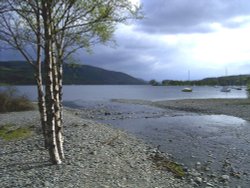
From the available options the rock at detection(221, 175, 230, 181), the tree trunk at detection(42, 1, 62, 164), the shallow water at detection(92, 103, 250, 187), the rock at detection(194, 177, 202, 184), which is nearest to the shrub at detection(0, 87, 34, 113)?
the shallow water at detection(92, 103, 250, 187)

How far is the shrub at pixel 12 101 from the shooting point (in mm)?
48819

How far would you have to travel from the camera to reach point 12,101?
5112cm

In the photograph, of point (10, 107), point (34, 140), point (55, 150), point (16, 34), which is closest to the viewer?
point (55, 150)

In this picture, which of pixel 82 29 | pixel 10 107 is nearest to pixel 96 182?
pixel 82 29

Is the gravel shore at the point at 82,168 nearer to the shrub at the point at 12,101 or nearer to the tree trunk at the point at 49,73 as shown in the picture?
the tree trunk at the point at 49,73

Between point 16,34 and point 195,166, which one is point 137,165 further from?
point 16,34

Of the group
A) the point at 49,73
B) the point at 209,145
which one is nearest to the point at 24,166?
the point at 49,73

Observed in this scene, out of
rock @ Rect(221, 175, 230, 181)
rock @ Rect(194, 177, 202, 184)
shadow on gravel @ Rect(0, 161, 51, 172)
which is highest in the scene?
shadow on gravel @ Rect(0, 161, 51, 172)

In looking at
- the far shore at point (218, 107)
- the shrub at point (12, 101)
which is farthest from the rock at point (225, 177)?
the shrub at point (12, 101)

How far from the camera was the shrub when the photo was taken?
48819 mm

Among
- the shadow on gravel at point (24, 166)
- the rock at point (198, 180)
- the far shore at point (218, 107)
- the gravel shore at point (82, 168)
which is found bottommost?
the far shore at point (218, 107)

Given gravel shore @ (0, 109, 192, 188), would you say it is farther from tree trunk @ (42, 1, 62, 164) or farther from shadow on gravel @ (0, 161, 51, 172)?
tree trunk @ (42, 1, 62, 164)

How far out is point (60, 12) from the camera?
48.6ft

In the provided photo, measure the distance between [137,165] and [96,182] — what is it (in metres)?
4.21
